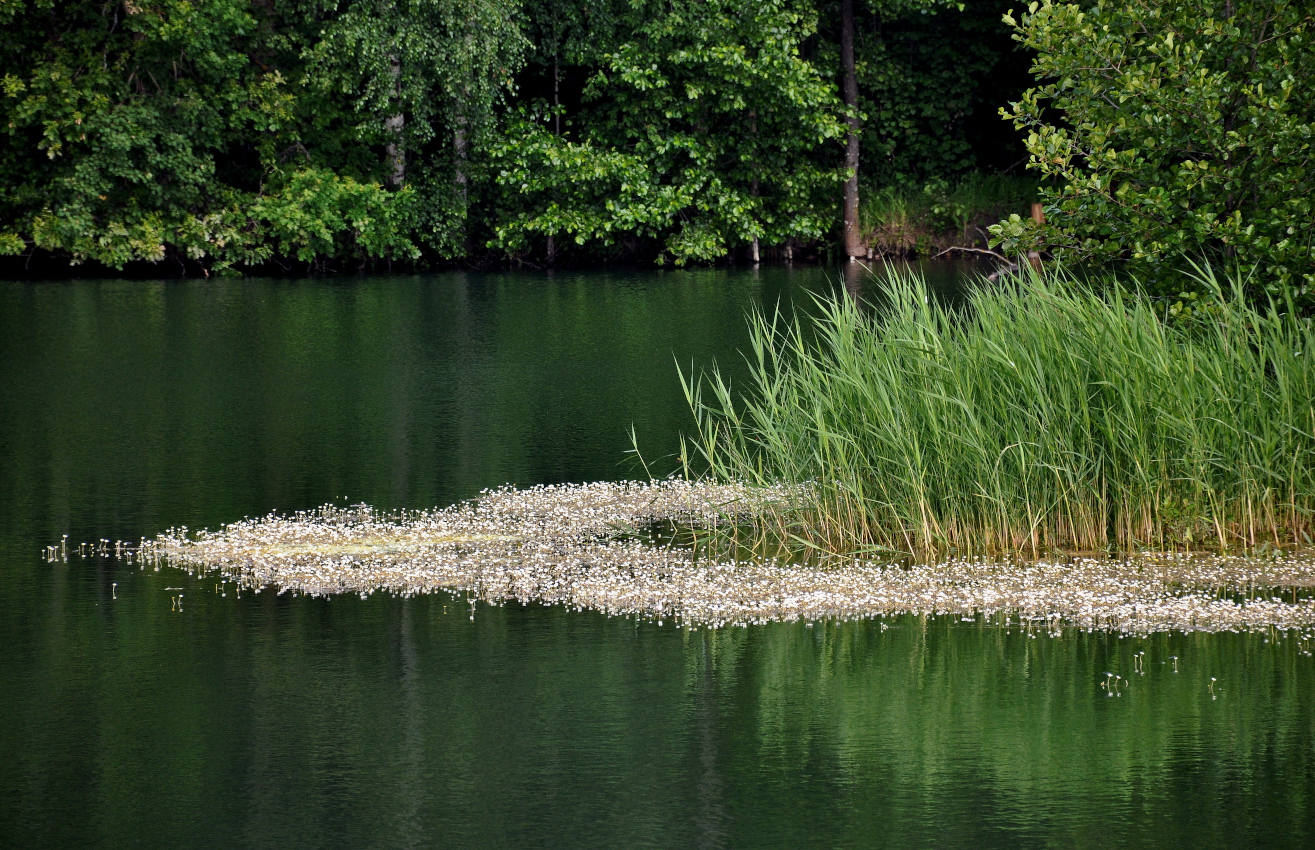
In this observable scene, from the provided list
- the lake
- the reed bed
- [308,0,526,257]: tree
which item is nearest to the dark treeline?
[308,0,526,257]: tree

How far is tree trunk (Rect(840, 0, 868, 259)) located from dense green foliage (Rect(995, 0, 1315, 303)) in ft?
71.4

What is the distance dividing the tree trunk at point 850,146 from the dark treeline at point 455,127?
0.07m

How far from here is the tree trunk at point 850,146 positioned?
105 feet

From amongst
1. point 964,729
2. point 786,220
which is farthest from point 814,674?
point 786,220

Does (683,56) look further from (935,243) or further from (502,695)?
(502,695)

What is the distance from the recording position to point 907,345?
8.93m

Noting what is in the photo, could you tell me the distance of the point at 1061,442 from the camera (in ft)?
27.8

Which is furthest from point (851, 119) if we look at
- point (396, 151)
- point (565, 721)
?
point (565, 721)

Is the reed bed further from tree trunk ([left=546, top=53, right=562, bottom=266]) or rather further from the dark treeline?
tree trunk ([left=546, top=53, right=562, bottom=266])

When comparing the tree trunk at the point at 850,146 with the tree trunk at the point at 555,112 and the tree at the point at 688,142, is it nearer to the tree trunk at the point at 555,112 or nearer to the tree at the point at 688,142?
the tree at the point at 688,142

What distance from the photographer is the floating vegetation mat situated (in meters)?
7.30

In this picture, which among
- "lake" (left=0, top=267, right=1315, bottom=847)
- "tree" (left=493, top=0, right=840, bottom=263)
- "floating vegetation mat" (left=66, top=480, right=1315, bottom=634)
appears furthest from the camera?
"tree" (left=493, top=0, right=840, bottom=263)

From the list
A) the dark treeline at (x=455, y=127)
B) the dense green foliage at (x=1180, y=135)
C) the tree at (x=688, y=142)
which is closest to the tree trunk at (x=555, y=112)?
the dark treeline at (x=455, y=127)

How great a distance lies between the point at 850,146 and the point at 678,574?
990 inches
